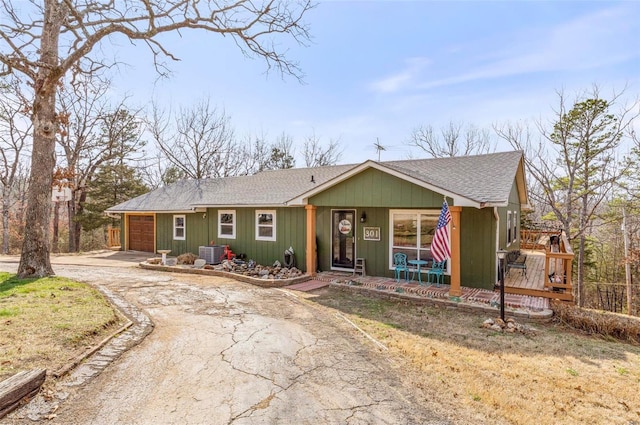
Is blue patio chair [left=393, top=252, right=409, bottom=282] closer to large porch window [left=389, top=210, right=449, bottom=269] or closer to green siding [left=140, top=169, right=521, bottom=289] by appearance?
large porch window [left=389, top=210, right=449, bottom=269]

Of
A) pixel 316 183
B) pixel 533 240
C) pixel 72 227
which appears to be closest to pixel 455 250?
pixel 316 183

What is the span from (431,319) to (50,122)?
10.2 metres

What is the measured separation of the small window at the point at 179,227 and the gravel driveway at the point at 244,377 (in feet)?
27.9

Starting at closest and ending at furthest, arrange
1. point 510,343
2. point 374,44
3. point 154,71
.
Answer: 1. point 510,343
2. point 154,71
3. point 374,44

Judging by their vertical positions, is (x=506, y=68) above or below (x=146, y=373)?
above

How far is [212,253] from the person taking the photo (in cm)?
1259

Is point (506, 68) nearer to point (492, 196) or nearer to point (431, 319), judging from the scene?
point (492, 196)

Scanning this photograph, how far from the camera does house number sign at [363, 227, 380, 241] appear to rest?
10.3m

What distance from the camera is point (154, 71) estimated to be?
35.0 ft

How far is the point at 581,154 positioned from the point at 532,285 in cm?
1160

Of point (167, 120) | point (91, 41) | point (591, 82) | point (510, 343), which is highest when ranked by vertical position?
point (167, 120)

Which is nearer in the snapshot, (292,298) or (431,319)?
(431,319)

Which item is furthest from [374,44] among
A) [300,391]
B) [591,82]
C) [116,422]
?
[116,422]

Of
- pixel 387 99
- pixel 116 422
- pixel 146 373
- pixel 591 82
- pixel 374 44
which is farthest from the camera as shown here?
pixel 387 99
